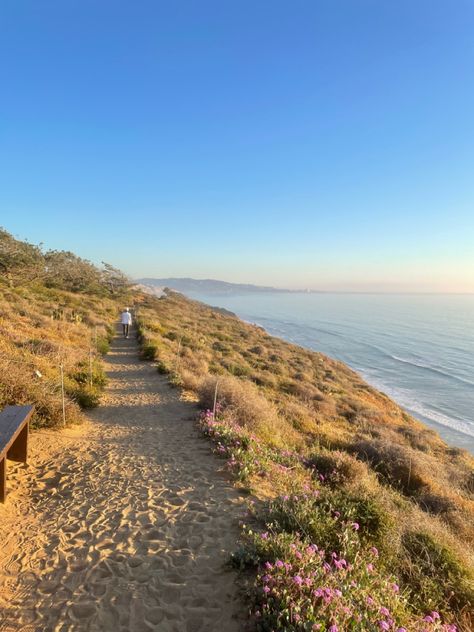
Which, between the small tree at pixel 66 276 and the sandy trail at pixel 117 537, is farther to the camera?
the small tree at pixel 66 276

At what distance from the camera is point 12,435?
15.0 feet

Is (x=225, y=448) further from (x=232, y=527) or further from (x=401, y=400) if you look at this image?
(x=401, y=400)

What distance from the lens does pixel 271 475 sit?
20.1 ft

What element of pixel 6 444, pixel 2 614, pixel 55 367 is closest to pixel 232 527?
pixel 2 614

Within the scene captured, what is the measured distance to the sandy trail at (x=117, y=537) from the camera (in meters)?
3.08

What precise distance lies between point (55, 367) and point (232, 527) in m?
7.68

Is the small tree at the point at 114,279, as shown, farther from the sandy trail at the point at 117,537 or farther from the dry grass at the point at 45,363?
the sandy trail at the point at 117,537

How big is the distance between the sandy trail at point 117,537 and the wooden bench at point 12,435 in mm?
223

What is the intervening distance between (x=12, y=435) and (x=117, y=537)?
190cm

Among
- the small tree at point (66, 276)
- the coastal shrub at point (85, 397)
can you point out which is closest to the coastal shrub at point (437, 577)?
the coastal shrub at point (85, 397)

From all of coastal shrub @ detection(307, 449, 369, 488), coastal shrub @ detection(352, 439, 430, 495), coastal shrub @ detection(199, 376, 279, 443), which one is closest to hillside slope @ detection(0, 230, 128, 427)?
coastal shrub @ detection(199, 376, 279, 443)

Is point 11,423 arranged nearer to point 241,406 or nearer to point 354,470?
point 241,406

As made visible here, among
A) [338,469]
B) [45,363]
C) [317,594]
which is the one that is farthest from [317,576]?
[45,363]

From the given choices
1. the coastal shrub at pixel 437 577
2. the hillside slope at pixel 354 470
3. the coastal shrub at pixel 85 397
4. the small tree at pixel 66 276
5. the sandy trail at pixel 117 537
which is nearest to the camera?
the sandy trail at pixel 117 537
